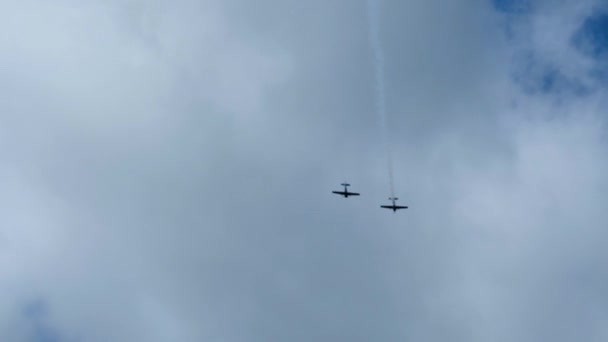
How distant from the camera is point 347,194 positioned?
181m
